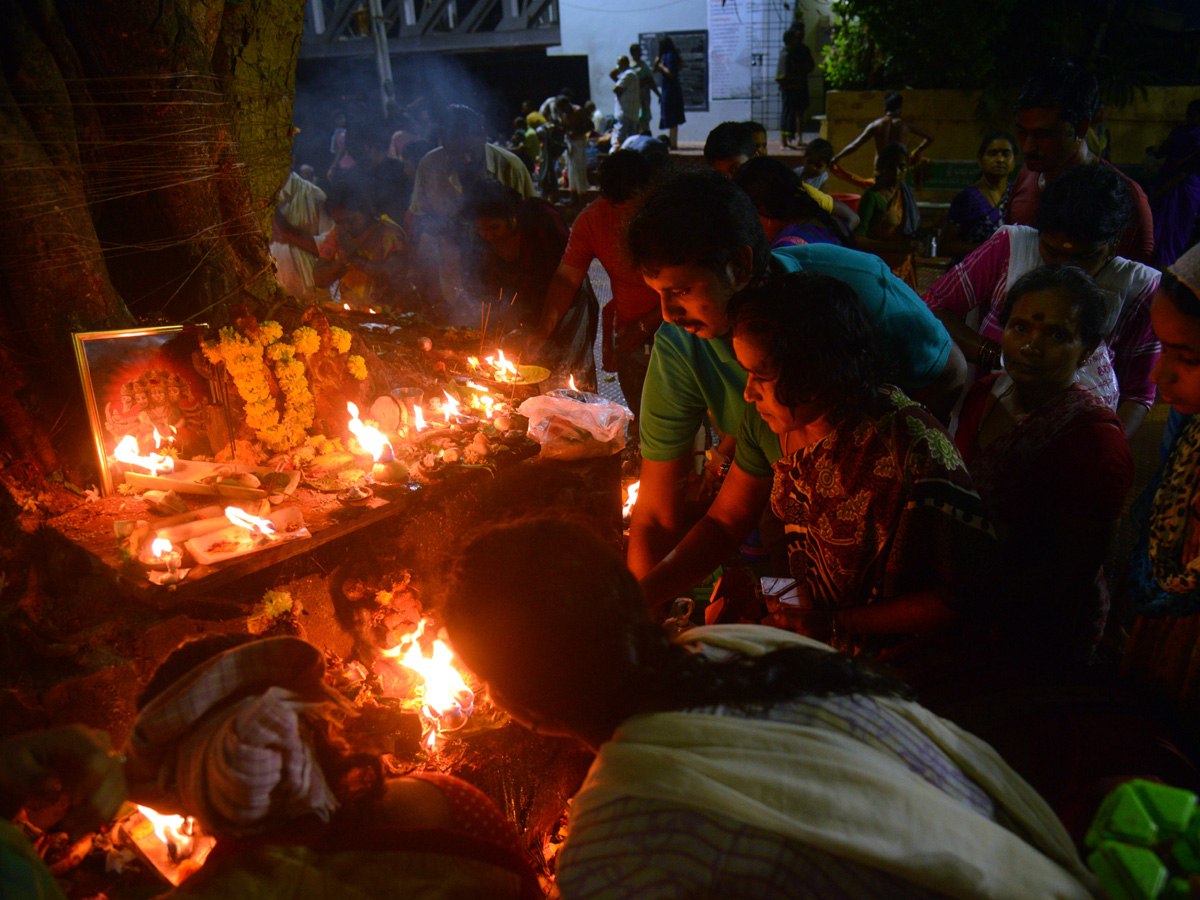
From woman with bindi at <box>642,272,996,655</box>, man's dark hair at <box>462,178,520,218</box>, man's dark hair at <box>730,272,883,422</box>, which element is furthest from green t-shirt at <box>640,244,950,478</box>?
man's dark hair at <box>462,178,520,218</box>

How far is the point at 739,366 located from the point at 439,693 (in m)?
2.01

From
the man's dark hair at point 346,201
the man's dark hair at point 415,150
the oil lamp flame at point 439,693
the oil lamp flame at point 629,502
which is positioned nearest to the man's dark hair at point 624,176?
the oil lamp flame at point 629,502

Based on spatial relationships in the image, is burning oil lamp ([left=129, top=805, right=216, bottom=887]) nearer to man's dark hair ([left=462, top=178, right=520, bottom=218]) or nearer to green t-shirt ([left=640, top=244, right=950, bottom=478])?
green t-shirt ([left=640, top=244, right=950, bottom=478])

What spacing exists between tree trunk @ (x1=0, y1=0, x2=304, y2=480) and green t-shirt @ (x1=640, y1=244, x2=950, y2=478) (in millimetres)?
2440

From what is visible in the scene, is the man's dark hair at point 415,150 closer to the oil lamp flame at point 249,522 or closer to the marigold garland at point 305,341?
the marigold garland at point 305,341

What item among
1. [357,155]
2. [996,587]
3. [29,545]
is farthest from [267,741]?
[357,155]

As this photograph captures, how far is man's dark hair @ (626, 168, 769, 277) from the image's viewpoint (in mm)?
2488

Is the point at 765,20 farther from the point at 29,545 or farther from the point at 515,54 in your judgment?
the point at 29,545

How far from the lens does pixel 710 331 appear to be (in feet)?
8.68

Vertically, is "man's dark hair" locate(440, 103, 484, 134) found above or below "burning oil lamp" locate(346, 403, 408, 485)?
above

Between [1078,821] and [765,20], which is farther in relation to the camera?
[765,20]

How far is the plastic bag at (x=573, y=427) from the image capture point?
411cm

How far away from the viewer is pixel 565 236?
5941mm

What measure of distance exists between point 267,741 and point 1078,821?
65.6 inches
